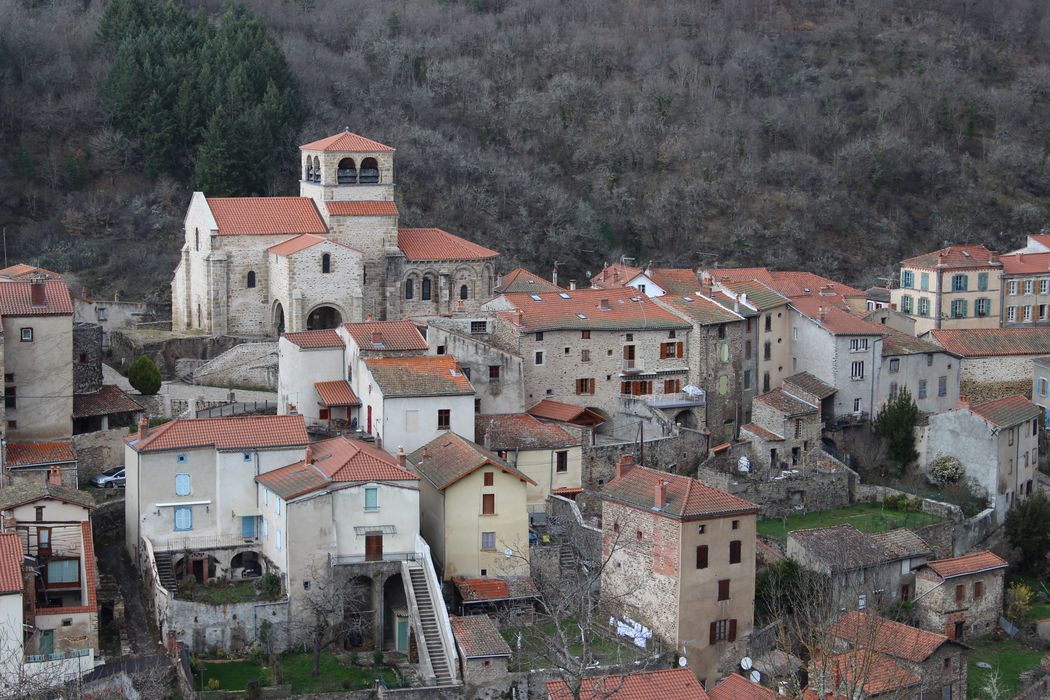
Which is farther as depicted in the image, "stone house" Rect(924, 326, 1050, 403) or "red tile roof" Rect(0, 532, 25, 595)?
"stone house" Rect(924, 326, 1050, 403)

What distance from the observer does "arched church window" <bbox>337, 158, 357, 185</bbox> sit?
225ft

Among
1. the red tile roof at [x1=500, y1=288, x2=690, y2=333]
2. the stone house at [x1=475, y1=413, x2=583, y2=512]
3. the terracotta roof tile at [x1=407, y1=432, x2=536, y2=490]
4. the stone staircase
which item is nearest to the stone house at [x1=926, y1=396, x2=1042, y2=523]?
the red tile roof at [x1=500, y1=288, x2=690, y2=333]

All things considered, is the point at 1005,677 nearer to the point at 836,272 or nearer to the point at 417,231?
the point at 417,231

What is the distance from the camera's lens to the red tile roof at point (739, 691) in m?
41.7

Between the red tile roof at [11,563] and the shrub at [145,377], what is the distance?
48.3 feet

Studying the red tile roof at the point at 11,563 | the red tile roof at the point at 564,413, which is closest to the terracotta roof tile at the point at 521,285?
the red tile roof at the point at 564,413

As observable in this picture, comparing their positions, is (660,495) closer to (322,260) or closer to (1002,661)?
(1002,661)

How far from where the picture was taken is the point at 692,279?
69.0 m

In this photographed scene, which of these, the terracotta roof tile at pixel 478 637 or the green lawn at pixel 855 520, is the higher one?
the green lawn at pixel 855 520

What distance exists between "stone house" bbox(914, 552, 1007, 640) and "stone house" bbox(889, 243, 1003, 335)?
63.3ft

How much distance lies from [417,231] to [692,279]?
1126 cm

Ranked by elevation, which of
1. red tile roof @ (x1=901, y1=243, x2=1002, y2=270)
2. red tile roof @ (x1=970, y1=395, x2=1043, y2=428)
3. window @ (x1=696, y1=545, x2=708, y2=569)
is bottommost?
window @ (x1=696, y1=545, x2=708, y2=569)

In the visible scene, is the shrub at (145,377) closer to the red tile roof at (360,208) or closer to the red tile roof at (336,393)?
the red tile roof at (336,393)

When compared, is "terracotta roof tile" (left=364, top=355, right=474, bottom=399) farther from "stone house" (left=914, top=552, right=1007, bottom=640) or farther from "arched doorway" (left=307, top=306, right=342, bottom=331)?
"stone house" (left=914, top=552, right=1007, bottom=640)
